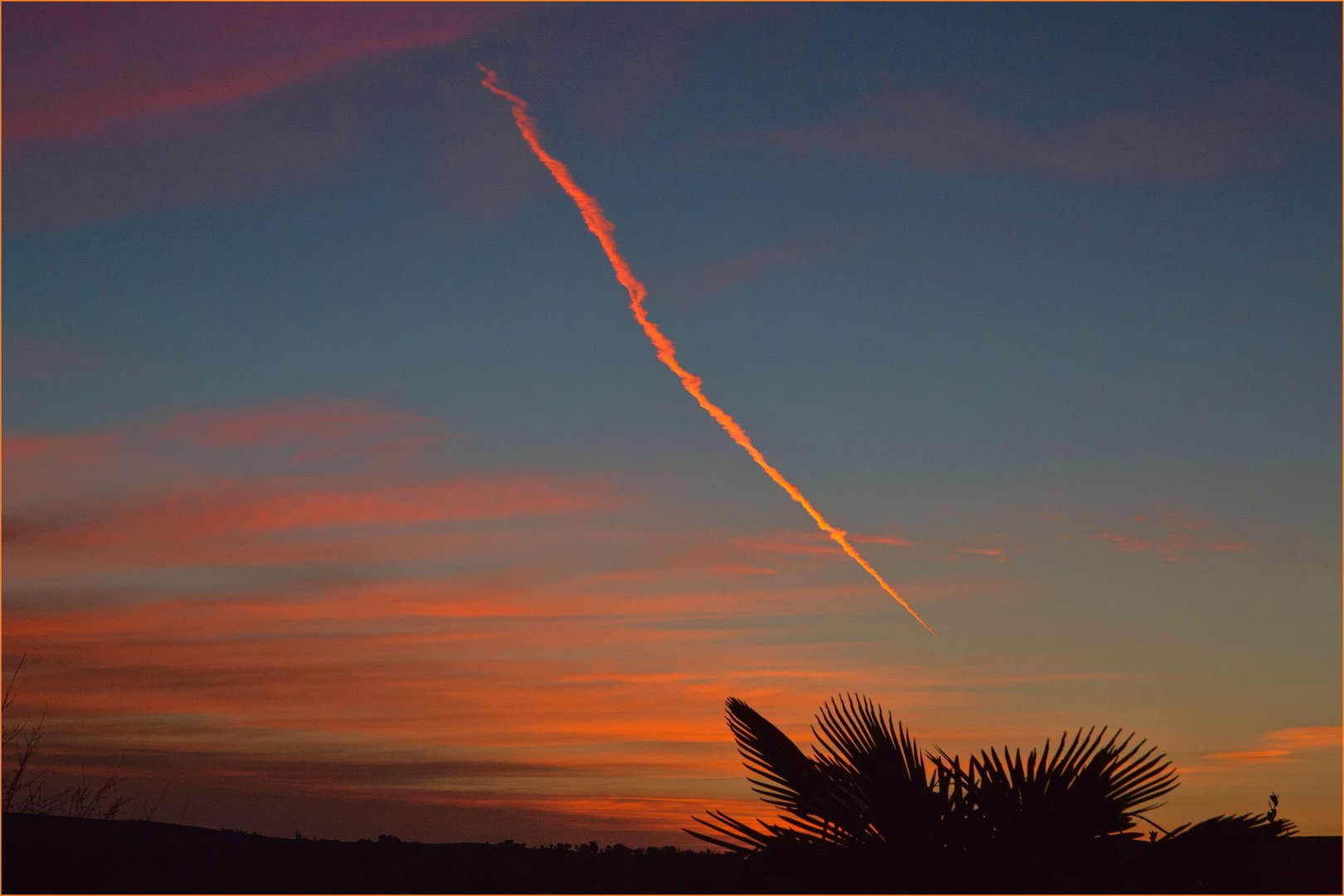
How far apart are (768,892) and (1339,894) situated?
14.4 ft

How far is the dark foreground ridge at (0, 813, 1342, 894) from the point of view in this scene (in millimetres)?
7992

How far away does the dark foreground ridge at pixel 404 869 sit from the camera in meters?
7.99

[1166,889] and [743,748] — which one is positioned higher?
[743,748]

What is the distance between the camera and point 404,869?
35.0 ft

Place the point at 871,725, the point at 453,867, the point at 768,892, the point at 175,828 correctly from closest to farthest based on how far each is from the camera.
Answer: the point at 768,892 < the point at 871,725 < the point at 453,867 < the point at 175,828

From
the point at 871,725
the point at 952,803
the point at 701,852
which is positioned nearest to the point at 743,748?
the point at 871,725

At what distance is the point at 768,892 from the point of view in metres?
7.84

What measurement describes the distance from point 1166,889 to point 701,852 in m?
5.55

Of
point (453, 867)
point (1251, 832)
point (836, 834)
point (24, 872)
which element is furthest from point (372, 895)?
point (1251, 832)

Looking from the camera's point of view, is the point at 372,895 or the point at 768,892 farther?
the point at 372,895

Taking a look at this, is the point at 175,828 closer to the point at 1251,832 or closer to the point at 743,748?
the point at 743,748

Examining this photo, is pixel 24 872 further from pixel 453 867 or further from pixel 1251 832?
pixel 1251 832

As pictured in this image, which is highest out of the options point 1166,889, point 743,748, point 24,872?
point 743,748

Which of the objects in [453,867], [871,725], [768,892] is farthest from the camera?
[453,867]
